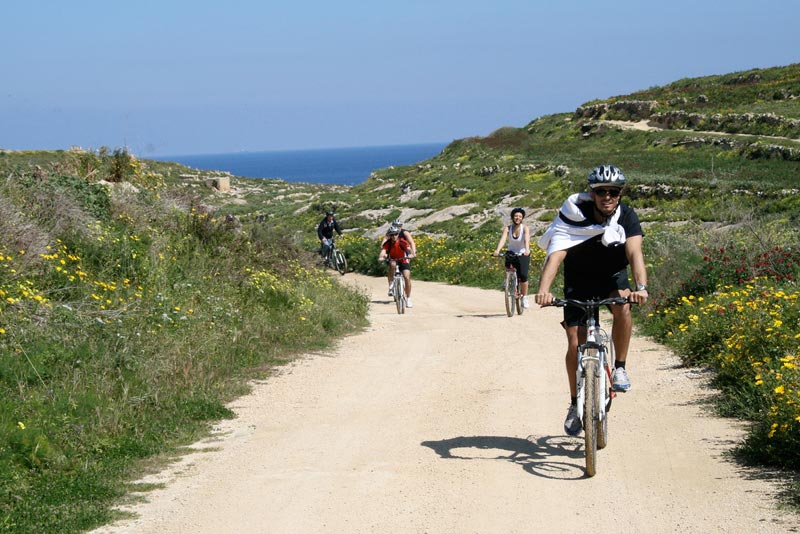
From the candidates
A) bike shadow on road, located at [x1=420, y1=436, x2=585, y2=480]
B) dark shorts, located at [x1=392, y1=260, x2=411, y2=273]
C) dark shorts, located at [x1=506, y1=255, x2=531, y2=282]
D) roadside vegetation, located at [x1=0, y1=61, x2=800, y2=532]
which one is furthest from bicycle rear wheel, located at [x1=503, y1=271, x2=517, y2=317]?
bike shadow on road, located at [x1=420, y1=436, x2=585, y2=480]

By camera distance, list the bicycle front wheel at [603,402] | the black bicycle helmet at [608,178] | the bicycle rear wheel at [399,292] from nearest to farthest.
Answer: the bicycle front wheel at [603,402]
the black bicycle helmet at [608,178]
the bicycle rear wheel at [399,292]

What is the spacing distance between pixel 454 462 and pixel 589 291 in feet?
5.43

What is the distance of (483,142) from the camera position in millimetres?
70688

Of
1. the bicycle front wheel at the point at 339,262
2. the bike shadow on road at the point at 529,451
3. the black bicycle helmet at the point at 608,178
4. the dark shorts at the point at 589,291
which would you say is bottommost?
the bicycle front wheel at the point at 339,262

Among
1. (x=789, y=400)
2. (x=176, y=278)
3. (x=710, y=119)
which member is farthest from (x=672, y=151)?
(x=789, y=400)

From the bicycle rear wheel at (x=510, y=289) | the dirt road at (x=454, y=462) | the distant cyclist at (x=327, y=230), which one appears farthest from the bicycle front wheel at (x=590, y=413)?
the distant cyclist at (x=327, y=230)

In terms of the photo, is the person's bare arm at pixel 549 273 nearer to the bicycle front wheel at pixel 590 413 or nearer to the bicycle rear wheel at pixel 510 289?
the bicycle front wheel at pixel 590 413

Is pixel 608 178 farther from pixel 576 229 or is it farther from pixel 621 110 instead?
pixel 621 110

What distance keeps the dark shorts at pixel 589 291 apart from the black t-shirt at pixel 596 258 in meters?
0.02

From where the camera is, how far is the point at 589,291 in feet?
24.1

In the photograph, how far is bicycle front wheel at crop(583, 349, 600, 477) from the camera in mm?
6559

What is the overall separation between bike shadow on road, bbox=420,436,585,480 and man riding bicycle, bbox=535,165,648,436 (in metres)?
0.23

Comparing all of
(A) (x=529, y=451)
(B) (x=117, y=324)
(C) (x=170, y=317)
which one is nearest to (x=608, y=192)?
(A) (x=529, y=451)

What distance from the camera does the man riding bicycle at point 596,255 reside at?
7051 millimetres
